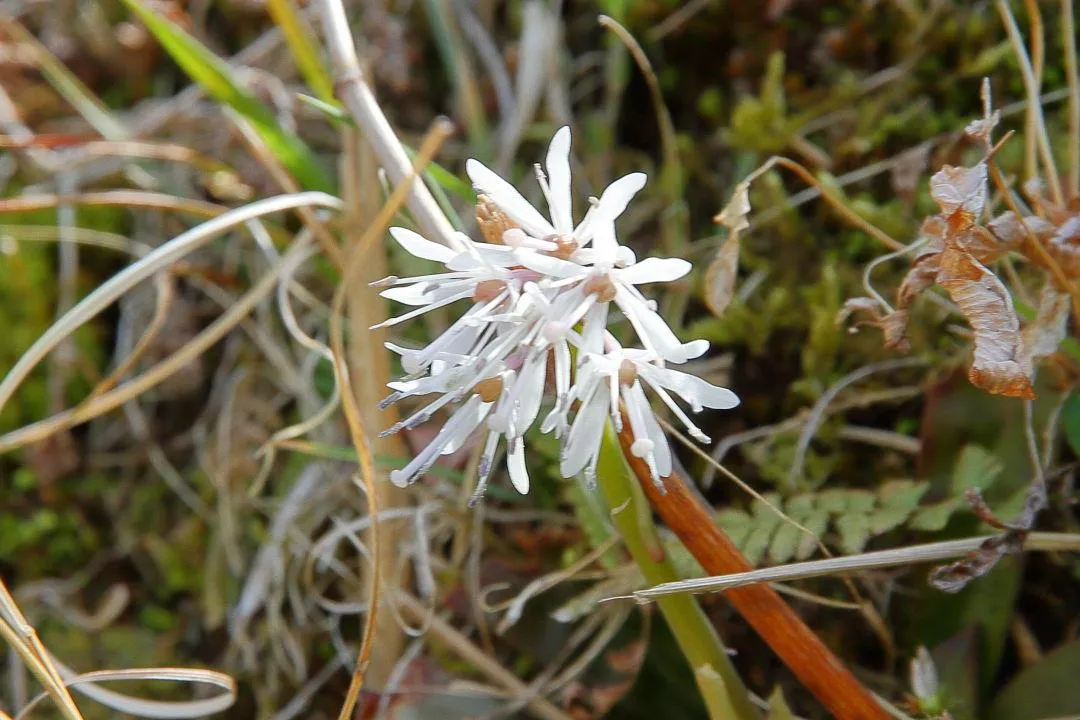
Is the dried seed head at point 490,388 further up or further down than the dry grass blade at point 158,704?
further up

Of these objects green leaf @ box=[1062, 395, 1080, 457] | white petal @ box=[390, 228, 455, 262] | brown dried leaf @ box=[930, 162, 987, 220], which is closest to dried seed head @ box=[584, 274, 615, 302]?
white petal @ box=[390, 228, 455, 262]

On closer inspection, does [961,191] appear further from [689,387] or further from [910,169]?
[910,169]

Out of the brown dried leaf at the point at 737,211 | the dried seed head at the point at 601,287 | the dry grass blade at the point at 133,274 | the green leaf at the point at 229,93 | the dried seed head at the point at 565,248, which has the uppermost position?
the green leaf at the point at 229,93

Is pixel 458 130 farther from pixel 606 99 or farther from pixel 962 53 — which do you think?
pixel 962 53

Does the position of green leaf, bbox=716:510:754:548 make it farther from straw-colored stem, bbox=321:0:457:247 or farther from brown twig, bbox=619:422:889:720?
straw-colored stem, bbox=321:0:457:247

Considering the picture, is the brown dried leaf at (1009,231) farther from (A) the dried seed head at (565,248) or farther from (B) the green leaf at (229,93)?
(B) the green leaf at (229,93)

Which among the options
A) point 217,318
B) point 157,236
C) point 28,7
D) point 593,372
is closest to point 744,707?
point 593,372

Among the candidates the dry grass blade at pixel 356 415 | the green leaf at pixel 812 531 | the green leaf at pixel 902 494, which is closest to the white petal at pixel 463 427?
the dry grass blade at pixel 356 415
